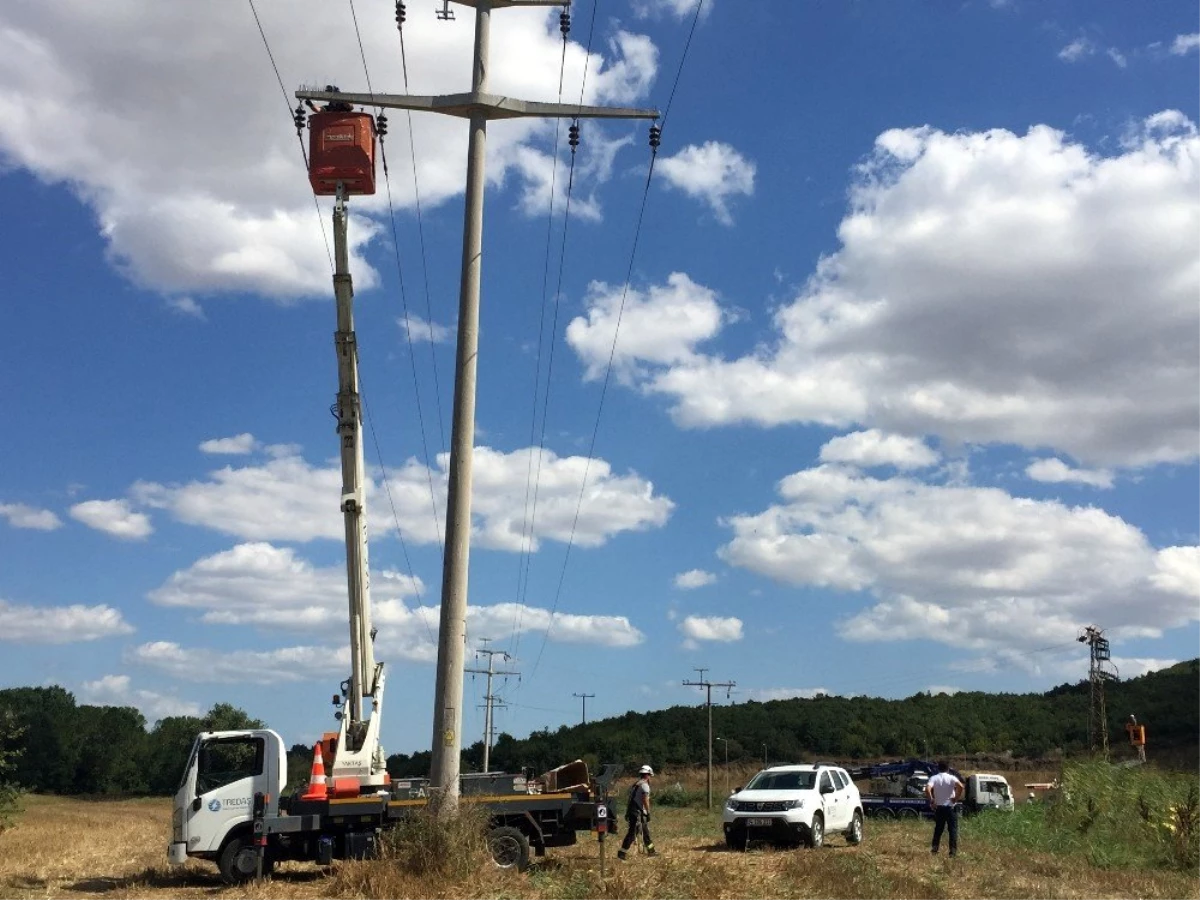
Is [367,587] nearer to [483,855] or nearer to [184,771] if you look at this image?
[184,771]

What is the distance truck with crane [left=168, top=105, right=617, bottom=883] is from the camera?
64.0ft

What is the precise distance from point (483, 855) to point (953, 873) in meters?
7.65

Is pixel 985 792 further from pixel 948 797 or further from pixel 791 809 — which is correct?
pixel 948 797

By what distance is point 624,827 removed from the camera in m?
35.7

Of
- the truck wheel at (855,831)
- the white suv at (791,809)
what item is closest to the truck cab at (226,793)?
the white suv at (791,809)

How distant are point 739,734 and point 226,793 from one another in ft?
327

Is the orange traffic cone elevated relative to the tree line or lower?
lower

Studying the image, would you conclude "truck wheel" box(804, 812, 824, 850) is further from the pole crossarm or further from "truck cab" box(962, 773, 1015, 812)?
"truck cab" box(962, 773, 1015, 812)

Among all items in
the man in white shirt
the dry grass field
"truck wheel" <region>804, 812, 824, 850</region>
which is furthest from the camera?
"truck wheel" <region>804, 812, 824, 850</region>

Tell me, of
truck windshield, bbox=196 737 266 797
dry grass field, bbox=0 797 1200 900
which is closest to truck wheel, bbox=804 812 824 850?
dry grass field, bbox=0 797 1200 900

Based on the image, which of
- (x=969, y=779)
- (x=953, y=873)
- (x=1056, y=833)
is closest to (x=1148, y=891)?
(x=953, y=873)

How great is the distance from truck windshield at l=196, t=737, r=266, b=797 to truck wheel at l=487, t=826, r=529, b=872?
13.6ft

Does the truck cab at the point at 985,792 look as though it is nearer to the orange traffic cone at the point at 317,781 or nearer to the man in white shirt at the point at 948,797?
the man in white shirt at the point at 948,797

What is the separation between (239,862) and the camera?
19.4 meters
